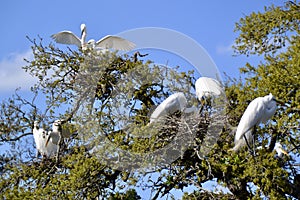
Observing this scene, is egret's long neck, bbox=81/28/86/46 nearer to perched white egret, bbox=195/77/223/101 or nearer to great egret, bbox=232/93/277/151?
perched white egret, bbox=195/77/223/101

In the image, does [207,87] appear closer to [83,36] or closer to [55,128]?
[55,128]

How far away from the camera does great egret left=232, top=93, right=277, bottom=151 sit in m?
6.56

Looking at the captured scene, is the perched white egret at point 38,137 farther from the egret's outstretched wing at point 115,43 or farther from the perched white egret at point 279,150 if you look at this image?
the perched white egret at point 279,150

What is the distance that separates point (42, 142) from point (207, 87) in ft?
7.44

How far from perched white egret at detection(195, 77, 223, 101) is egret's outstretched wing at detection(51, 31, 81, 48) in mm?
2011

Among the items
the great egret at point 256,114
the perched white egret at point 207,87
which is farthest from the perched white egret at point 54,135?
the great egret at point 256,114

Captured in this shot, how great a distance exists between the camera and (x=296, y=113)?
22.7 ft

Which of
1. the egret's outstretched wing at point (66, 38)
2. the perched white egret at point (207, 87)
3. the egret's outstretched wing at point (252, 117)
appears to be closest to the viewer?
the egret's outstretched wing at point (252, 117)

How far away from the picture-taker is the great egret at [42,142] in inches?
308

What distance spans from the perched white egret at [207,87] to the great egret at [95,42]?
55.8 inches

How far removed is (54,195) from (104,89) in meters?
1.52

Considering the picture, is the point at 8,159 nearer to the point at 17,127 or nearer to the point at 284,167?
the point at 17,127

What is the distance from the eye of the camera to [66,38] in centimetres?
867

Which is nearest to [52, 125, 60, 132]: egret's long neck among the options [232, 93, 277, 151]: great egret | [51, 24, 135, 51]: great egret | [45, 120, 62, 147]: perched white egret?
[45, 120, 62, 147]: perched white egret
